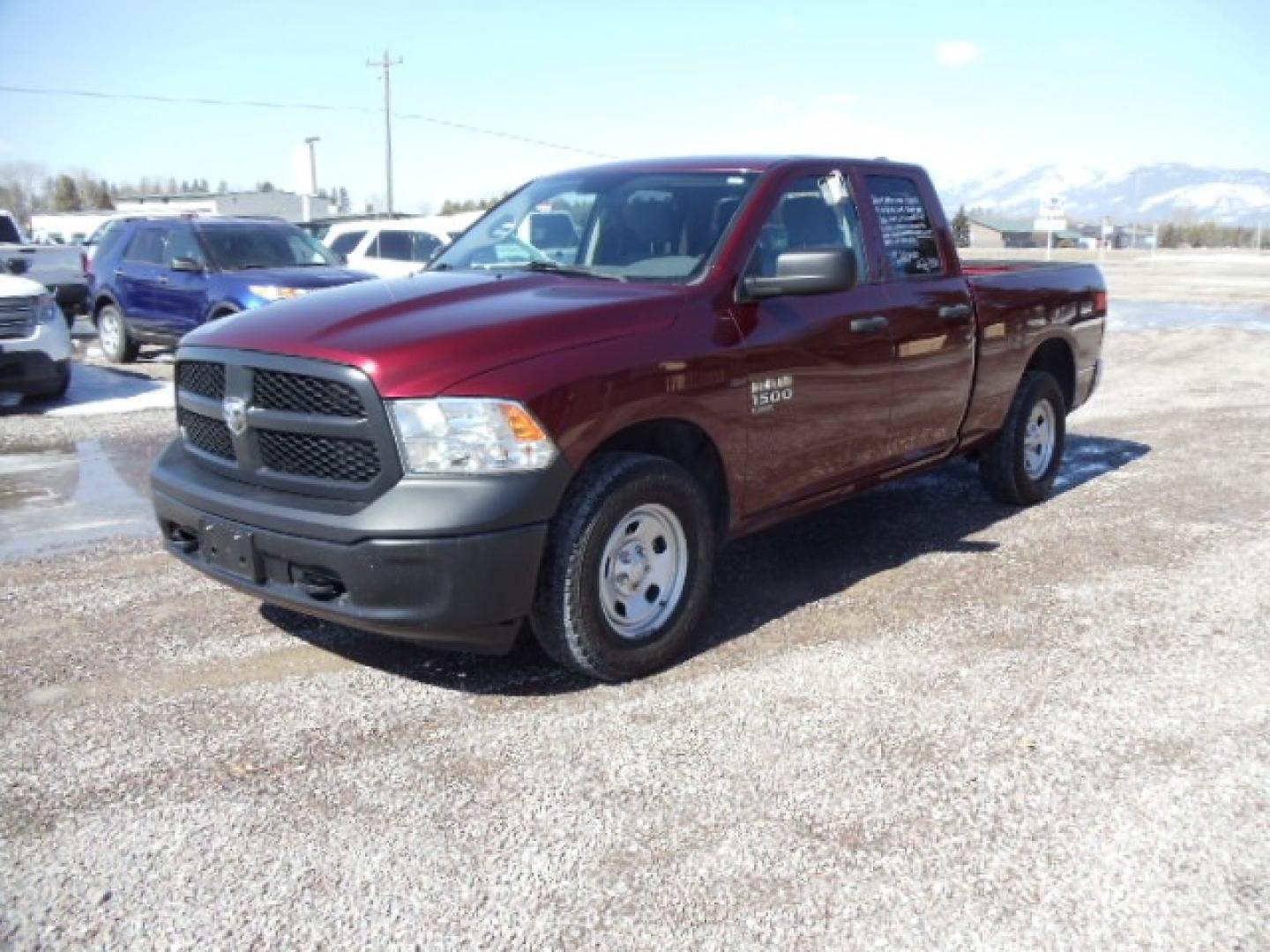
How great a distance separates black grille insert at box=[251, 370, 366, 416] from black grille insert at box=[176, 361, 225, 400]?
0.88ft

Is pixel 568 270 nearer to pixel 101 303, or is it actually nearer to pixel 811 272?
pixel 811 272

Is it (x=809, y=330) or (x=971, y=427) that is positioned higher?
(x=809, y=330)

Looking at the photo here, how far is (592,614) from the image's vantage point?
12.4ft

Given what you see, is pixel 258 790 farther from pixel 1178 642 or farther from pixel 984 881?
pixel 1178 642

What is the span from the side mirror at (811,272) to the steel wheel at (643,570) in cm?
100

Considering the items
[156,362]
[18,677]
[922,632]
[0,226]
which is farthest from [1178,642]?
[0,226]

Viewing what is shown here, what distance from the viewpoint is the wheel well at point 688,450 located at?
399cm

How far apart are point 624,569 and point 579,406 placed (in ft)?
2.28

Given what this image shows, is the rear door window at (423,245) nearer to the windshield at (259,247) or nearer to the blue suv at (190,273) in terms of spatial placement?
the blue suv at (190,273)

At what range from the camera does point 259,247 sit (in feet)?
40.3

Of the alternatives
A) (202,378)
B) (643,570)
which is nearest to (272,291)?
(202,378)

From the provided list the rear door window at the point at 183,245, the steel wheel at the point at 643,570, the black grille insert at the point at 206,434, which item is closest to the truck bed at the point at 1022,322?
the steel wheel at the point at 643,570

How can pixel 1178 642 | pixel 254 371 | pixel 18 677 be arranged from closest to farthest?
pixel 254 371
pixel 18 677
pixel 1178 642

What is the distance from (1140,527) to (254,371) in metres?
4.83
